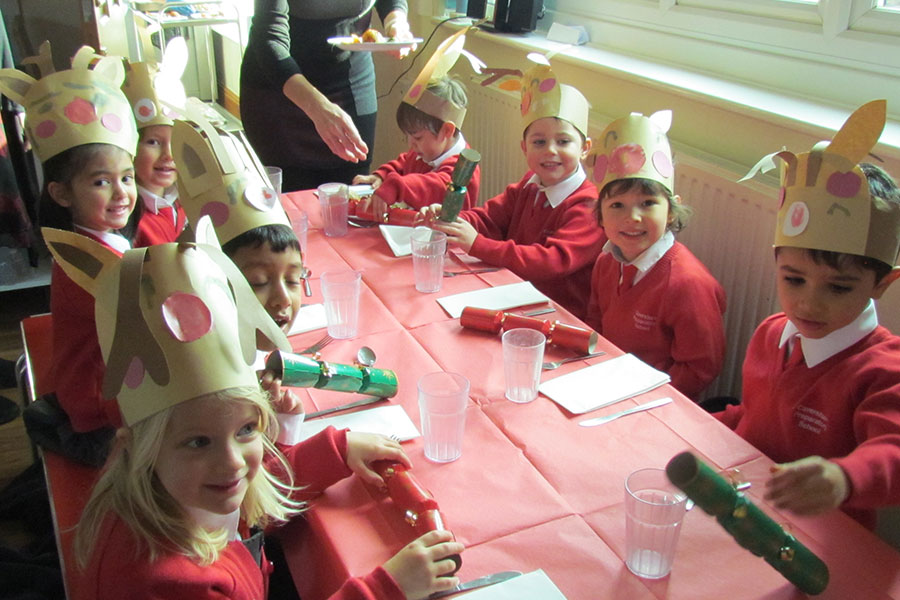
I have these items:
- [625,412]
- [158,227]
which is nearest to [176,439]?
[625,412]

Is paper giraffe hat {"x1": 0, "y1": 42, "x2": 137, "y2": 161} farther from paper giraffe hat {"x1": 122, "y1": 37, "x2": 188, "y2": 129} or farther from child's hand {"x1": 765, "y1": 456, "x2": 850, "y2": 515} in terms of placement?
child's hand {"x1": 765, "y1": 456, "x2": 850, "y2": 515}

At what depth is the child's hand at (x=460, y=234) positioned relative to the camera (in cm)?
211

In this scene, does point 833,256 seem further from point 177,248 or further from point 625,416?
point 177,248

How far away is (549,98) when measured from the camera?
2211mm

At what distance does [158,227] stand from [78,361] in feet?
2.71

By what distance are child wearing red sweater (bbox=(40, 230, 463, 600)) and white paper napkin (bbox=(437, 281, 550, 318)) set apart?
776mm

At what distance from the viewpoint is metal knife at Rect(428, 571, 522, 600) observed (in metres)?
1.01

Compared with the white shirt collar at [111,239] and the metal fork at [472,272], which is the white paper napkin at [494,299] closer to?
the metal fork at [472,272]

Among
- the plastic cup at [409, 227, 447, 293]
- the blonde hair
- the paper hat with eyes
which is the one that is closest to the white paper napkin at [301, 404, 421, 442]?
the blonde hair

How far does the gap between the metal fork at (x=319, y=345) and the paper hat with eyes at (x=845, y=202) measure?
98cm

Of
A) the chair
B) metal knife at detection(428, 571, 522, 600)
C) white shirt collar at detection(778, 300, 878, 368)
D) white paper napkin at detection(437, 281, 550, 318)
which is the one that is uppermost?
white shirt collar at detection(778, 300, 878, 368)

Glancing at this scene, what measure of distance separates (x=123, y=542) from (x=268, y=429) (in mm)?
277

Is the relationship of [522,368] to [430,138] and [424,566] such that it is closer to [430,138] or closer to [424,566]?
[424,566]

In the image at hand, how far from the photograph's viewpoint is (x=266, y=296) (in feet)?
4.98
